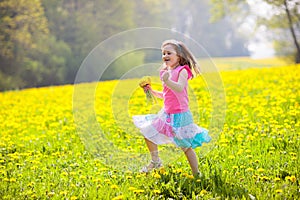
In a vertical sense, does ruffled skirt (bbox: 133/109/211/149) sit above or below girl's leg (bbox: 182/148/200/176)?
above

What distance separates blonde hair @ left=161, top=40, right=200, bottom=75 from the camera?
4328mm

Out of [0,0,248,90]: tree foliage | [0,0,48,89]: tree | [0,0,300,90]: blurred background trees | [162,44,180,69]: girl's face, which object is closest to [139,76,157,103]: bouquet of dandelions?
[162,44,180,69]: girl's face

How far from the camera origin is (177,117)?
14.2 ft

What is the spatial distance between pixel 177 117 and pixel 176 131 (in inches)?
5.7

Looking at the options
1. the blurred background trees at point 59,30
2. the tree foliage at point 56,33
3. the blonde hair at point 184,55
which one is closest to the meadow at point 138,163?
the blonde hair at point 184,55

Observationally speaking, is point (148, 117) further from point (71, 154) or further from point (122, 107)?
point (122, 107)

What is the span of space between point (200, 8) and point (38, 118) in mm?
52439

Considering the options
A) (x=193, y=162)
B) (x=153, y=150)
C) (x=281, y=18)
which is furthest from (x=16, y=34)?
(x=193, y=162)

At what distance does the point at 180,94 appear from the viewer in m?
4.34

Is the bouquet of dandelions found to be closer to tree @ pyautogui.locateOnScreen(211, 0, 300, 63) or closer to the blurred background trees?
the blurred background trees

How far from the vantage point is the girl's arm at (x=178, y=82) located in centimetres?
405

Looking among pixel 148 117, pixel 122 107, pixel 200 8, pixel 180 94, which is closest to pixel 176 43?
pixel 180 94

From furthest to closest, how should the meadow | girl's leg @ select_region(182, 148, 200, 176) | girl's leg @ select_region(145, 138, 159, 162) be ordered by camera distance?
girl's leg @ select_region(145, 138, 159, 162) < girl's leg @ select_region(182, 148, 200, 176) < the meadow

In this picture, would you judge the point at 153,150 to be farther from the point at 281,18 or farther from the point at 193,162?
the point at 281,18
